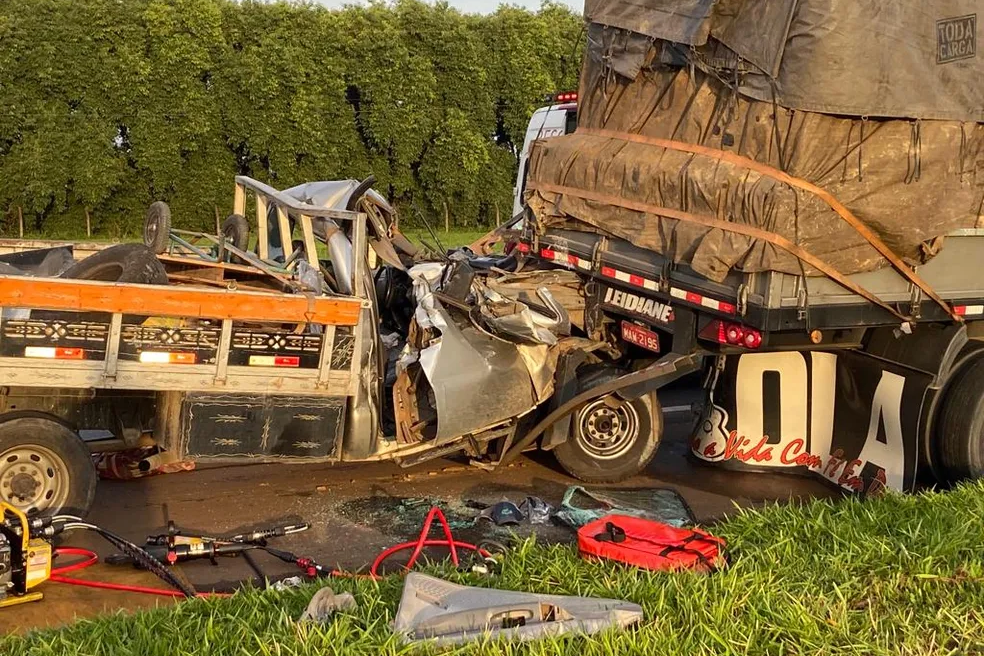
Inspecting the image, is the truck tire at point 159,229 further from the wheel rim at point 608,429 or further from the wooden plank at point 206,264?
the wheel rim at point 608,429

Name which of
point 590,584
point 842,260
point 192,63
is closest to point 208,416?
point 590,584

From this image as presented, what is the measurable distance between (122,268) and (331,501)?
200cm

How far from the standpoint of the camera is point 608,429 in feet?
23.4

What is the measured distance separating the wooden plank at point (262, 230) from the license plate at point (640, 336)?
99.6 inches

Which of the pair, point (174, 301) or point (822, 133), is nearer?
point (174, 301)

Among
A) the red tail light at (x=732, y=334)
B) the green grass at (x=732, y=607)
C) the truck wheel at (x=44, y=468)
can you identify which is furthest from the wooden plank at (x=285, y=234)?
the green grass at (x=732, y=607)

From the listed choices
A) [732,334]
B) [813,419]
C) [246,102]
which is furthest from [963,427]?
[246,102]

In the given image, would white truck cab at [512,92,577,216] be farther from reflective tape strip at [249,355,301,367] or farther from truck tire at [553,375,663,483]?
reflective tape strip at [249,355,301,367]

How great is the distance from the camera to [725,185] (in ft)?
19.7

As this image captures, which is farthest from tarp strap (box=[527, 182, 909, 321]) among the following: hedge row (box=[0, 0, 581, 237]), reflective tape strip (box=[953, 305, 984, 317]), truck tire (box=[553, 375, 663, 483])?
hedge row (box=[0, 0, 581, 237])

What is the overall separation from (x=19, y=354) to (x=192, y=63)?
18.6 metres

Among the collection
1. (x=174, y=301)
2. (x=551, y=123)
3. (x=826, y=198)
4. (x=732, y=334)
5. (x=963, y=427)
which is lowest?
(x=963, y=427)

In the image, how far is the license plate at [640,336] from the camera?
22.4 ft

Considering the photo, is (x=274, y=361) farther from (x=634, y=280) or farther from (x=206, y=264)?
(x=634, y=280)
